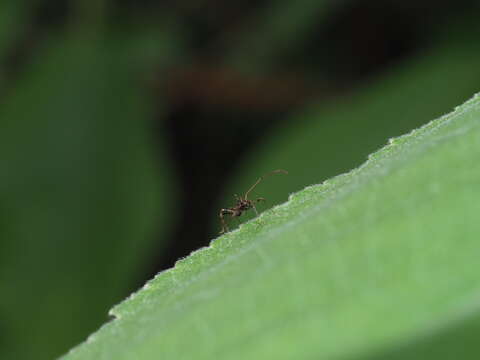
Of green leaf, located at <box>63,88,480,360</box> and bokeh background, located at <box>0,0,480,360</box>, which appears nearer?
green leaf, located at <box>63,88,480,360</box>

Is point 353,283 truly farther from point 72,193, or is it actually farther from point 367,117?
point 72,193

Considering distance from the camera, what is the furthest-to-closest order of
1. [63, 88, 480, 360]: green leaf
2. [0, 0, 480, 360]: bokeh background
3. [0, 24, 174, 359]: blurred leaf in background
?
[0, 0, 480, 360]: bokeh background
[0, 24, 174, 359]: blurred leaf in background
[63, 88, 480, 360]: green leaf

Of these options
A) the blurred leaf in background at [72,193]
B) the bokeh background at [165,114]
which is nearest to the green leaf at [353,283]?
the bokeh background at [165,114]

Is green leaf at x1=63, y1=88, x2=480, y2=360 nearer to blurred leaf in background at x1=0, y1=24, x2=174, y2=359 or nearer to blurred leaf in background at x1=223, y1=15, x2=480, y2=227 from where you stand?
blurred leaf in background at x1=223, y1=15, x2=480, y2=227

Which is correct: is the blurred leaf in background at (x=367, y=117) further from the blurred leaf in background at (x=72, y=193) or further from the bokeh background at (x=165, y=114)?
the blurred leaf in background at (x=72, y=193)

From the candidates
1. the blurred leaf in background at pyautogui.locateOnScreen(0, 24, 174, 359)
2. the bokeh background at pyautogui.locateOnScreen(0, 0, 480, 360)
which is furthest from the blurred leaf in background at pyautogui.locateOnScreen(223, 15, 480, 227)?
the blurred leaf in background at pyautogui.locateOnScreen(0, 24, 174, 359)

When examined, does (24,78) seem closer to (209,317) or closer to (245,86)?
(245,86)
